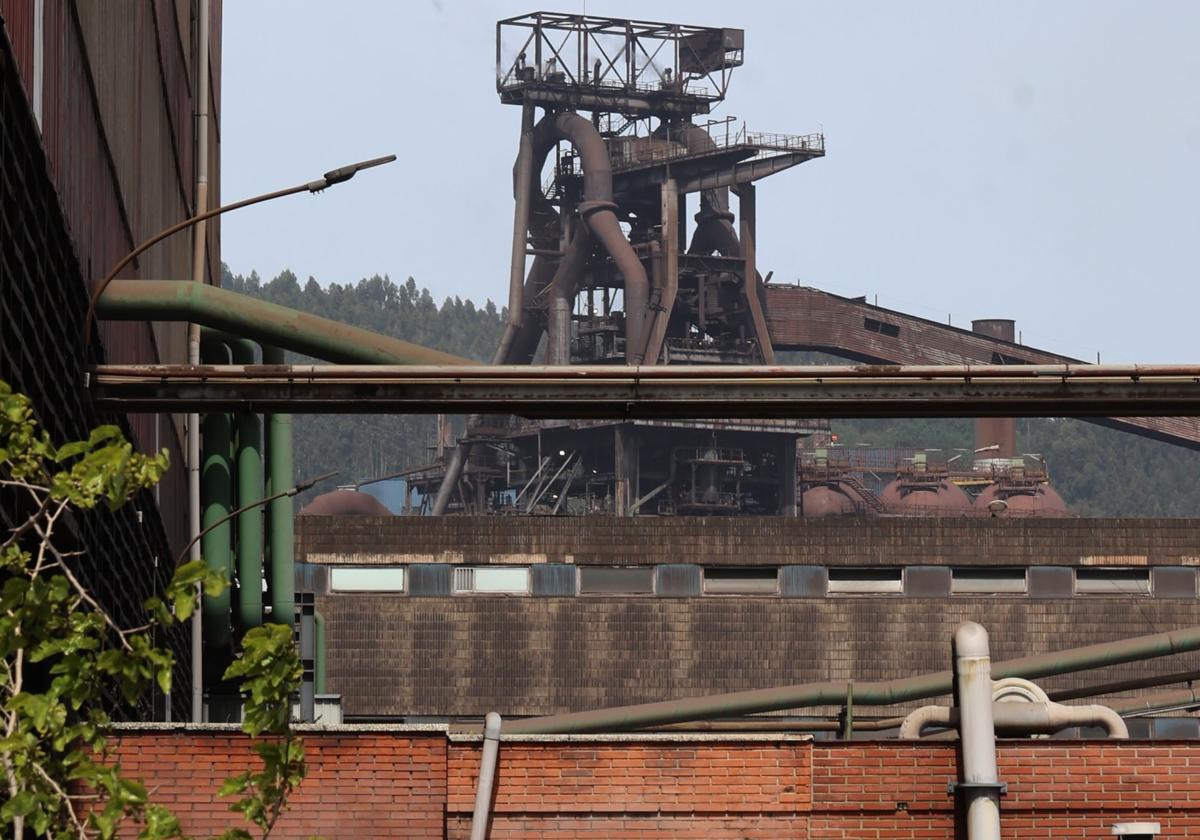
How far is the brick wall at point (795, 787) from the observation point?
16.4 meters

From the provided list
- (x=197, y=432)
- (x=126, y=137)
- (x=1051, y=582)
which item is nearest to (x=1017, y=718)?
(x=197, y=432)

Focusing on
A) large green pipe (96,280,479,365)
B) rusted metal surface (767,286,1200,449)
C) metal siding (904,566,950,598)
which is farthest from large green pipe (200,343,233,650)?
rusted metal surface (767,286,1200,449)

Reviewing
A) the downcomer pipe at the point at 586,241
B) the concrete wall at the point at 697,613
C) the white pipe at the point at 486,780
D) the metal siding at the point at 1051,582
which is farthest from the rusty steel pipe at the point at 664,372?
the downcomer pipe at the point at 586,241

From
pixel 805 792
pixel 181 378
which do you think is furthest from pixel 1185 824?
pixel 181 378

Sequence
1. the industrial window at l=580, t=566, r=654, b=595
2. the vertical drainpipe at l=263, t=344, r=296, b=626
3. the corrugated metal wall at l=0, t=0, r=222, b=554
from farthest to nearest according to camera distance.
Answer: the industrial window at l=580, t=566, r=654, b=595, the vertical drainpipe at l=263, t=344, r=296, b=626, the corrugated metal wall at l=0, t=0, r=222, b=554

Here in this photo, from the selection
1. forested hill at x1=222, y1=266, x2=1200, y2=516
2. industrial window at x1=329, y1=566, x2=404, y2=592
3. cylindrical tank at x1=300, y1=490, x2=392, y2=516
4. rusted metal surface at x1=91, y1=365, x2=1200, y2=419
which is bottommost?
rusted metal surface at x1=91, y1=365, x2=1200, y2=419

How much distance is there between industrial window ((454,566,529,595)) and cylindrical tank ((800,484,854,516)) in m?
44.2

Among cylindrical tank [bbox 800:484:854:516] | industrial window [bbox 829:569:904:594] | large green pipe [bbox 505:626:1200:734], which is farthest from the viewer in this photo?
cylindrical tank [bbox 800:484:854:516]

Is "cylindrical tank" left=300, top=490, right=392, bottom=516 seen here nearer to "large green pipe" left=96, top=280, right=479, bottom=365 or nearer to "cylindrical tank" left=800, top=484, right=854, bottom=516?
"cylindrical tank" left=800, top=484, right=854, bottom=516

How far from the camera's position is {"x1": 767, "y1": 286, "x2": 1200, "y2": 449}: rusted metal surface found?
2840 inches

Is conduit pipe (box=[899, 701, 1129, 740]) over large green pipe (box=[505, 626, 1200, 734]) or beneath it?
beneath

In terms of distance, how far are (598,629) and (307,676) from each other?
13.2 m

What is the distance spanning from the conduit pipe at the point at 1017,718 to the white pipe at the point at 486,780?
350 centimetres

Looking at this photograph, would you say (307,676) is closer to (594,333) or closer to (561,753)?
(561,753)
